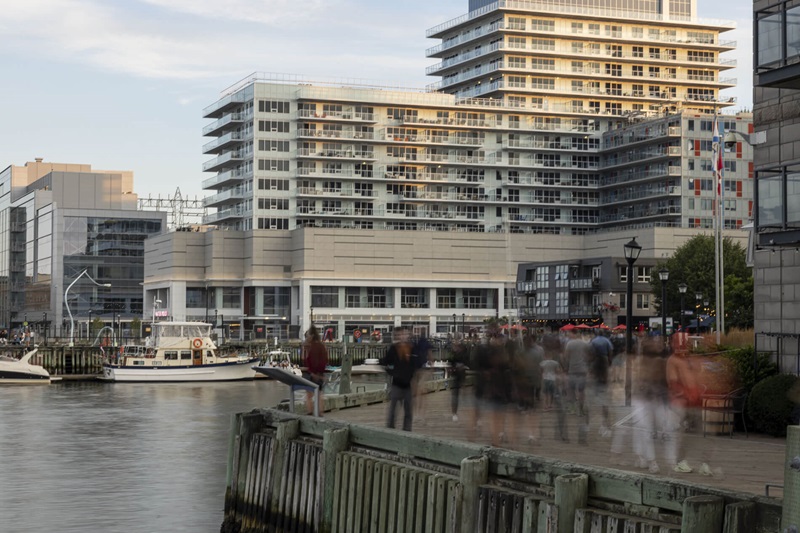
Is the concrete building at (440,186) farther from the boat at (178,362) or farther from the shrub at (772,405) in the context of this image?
the shrub at (772,405)

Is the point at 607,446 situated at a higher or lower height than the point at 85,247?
lower

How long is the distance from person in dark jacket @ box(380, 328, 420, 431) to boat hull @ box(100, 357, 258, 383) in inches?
2172

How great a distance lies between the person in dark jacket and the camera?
2042 centimetres

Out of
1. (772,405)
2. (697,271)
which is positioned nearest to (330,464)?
(772,405)

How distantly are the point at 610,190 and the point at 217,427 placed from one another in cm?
12040

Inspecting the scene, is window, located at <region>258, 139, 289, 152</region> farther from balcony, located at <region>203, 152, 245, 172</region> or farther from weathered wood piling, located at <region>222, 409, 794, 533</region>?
weathered wood piling, located at <region>222, 409, 794, 533</region>

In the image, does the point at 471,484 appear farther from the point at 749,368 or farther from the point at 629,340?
the point at 629,340

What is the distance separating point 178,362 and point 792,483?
68001 millimetres

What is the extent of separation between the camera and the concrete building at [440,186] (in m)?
143

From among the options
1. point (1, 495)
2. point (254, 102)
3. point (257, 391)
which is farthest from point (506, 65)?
point (1, 495)

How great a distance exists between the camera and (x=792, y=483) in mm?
9500

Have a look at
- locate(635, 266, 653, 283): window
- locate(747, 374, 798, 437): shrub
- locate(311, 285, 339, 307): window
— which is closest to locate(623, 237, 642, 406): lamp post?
locate(747, 374, 798, 437): shrub

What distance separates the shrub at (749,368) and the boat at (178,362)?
54750 millimetres

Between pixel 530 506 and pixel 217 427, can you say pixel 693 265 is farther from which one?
pixel 530 506
